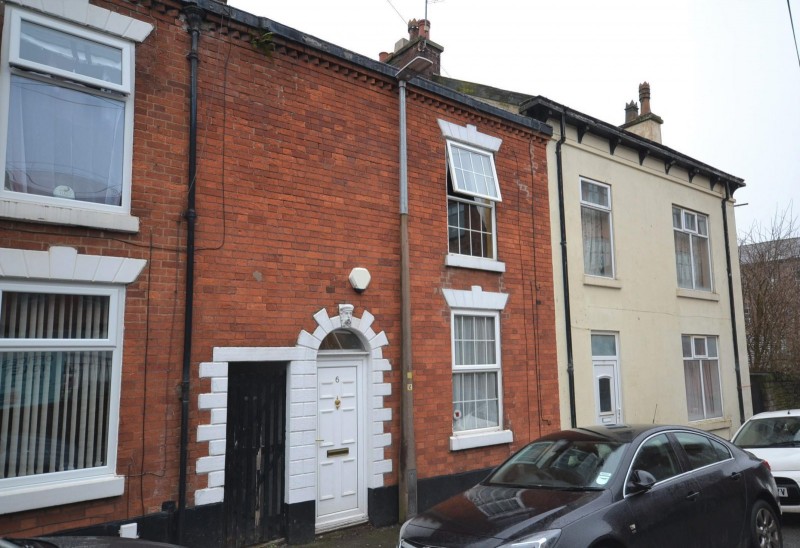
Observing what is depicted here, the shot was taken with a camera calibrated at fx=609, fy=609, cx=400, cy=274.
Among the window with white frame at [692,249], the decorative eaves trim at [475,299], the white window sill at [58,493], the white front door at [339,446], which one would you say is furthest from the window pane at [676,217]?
the white window sill at [58,493]

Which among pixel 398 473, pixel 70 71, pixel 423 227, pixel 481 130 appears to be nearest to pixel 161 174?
pixel 70 71

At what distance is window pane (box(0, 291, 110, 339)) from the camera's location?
18.3ft

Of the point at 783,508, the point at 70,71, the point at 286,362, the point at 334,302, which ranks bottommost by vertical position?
the point at 783,508

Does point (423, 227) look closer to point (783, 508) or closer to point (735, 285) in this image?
point (783, 508)

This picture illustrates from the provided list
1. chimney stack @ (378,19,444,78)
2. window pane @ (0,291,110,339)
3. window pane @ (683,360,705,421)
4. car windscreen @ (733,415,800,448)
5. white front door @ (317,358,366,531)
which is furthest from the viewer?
window pane @ (683,360,705,421)

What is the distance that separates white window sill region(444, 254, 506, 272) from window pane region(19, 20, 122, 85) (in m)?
4.91

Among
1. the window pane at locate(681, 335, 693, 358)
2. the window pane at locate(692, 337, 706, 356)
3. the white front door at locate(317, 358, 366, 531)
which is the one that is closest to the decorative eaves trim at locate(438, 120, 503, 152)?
the white front door at locate(317, 358, 366, 531)

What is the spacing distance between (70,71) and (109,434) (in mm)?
3625

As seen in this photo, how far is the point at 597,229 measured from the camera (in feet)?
39.3

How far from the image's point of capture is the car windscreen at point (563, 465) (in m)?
5.11

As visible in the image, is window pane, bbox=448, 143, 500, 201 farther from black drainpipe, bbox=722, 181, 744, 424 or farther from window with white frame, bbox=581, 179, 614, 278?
black drainpipe, bbox=722, 181, 744, 424

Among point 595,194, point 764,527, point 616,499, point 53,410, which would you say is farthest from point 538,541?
point 595,194

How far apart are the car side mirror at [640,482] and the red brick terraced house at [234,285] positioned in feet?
11.5

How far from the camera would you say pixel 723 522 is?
18.5ft
